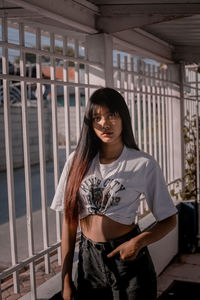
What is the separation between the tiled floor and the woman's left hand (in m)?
2.41

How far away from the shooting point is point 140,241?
2010mm

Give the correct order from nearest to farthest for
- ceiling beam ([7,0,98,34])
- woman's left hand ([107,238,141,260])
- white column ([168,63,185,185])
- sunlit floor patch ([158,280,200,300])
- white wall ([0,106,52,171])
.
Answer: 1. woman's left hand ([107,238,141,260])
2. ceiling beam ([7,0,98,34])
3. sunlit floor patch ([158,280,200,300])
4. white column ([168,63,185,185])
5. white wall ([0,106,52,171])

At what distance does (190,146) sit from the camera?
616 cm

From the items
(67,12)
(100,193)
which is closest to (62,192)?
(100,193)

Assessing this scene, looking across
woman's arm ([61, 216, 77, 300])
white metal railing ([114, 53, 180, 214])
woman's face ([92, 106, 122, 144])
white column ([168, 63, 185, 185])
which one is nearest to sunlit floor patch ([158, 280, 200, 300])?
white metal railing ([114, 53, 180, 214])

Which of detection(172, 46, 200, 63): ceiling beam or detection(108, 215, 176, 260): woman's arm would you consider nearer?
detection(108, 215, 176, 260): woman's arm

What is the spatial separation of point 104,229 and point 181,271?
2925mm

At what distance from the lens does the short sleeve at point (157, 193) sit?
2045mm

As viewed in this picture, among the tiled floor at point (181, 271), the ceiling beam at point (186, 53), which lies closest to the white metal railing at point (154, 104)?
the ceiling beam at point (186, 53)

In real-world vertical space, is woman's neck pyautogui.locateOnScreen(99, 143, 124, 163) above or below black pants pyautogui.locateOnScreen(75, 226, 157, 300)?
above

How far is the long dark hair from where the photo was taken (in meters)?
2.12

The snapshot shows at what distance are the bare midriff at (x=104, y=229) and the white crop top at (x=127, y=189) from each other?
32 millimetres

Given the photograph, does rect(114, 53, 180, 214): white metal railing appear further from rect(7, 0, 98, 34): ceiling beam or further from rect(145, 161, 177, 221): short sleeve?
rect(145, 161, 177, 221): short sleeve

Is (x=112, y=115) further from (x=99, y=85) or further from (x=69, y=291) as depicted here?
(x=99, y=85)
